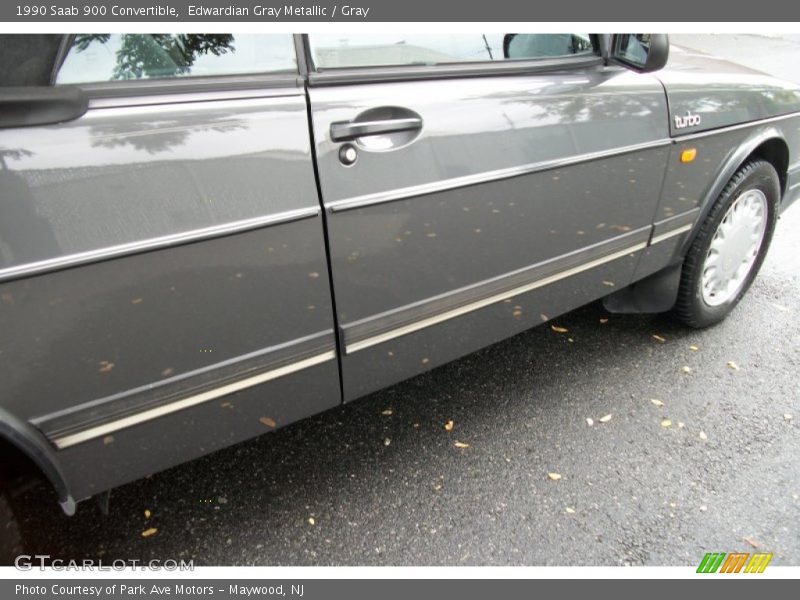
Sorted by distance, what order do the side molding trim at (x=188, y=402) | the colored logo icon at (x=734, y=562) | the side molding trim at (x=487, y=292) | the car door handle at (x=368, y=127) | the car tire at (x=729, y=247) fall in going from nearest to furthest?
the side molding trim at (x=188, y=402) < the car door handle at (x=368, y=127) < the side molding trim at (x=487, y=292) < the colored logo icon at (x=734, y=562) < the car tire at (x=729, y=247)

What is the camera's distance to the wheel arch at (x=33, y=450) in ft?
4.37

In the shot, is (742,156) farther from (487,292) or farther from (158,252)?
(158,252)

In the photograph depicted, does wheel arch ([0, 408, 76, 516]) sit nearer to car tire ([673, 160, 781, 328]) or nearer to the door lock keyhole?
the door lock keyhole

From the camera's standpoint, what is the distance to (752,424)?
8.27 ft

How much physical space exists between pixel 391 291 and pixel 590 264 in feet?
3.19

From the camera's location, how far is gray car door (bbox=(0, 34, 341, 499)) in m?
1.29

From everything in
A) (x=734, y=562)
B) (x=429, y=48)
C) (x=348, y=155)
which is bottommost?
(x=734, y=562)

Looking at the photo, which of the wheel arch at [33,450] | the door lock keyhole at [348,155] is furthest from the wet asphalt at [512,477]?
the door lock keyhole at [348,155]

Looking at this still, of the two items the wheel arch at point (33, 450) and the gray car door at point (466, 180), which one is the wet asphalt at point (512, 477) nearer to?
the gray car door at point (466, 180)

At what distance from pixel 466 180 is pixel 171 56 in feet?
2.96

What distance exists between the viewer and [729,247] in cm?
298

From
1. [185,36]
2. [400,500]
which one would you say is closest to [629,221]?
[400,500]

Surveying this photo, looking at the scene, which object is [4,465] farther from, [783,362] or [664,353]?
[783,362]

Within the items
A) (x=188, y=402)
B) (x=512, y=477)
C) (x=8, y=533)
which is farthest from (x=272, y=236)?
(x=512, y=477)
